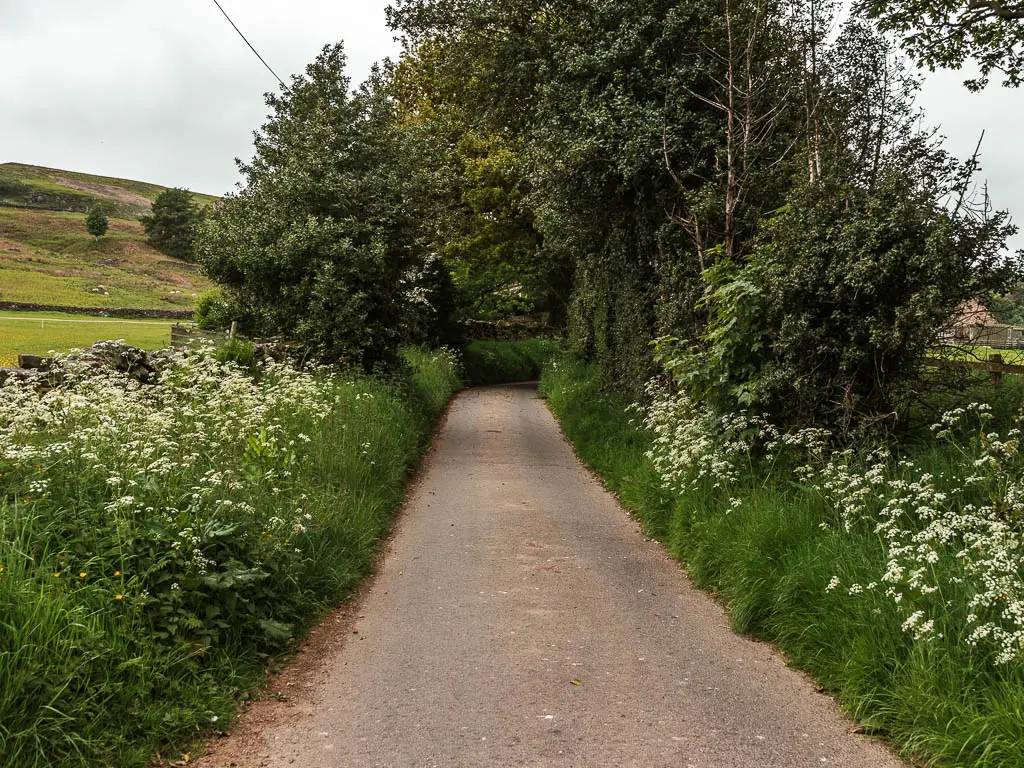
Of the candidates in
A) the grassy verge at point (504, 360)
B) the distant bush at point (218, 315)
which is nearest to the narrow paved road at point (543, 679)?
the distant bush at point (218, 315)

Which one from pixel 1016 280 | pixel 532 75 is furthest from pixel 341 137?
pixel 1016 280

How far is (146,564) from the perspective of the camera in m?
5.00

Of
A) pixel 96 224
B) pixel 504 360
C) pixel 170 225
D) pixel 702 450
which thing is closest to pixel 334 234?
pixel 702 450

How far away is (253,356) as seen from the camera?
15.3 metres

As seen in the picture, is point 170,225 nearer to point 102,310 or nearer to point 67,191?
point 102,310

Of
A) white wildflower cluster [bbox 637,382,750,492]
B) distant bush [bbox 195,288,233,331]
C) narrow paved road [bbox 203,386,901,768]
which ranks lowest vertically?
narrow paved road [bbox 203,386,901,768]

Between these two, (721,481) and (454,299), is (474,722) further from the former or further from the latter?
(454,299)

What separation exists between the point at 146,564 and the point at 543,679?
2672 mm

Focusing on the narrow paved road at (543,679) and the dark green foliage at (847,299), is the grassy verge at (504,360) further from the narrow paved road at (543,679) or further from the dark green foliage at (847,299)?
the narrow paved road at (543,679)

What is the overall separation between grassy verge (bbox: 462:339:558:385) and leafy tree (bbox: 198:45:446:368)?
→ 1525 cm

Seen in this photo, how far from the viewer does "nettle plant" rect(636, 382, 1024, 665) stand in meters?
4.26

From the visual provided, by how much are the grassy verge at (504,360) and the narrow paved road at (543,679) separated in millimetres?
24867

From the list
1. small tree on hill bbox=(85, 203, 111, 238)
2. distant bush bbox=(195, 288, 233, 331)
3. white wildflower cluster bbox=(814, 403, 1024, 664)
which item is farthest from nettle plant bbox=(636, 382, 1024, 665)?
small tree on hill bbox=(85, 203, 111, 238)

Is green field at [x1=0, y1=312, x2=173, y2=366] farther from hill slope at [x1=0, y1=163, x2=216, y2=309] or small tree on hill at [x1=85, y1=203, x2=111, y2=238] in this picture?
small tree on hill at [x1=85, y1=203, x2=111, y2=238]
